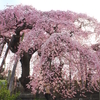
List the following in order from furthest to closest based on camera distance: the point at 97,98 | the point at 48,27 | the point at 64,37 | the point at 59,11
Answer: the point at 97,98 → the point at 59,11 → the point at 48,27 → the point at 64,37

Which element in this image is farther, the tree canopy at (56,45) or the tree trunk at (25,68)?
the tree trunk at (25,68)

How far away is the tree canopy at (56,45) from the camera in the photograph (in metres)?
5.25

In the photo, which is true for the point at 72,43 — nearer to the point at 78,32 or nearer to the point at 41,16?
the point at 78,32

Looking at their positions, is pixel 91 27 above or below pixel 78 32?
above

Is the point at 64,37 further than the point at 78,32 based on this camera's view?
No

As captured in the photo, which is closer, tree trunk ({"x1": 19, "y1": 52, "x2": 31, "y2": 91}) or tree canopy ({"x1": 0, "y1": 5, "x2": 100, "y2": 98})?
tree canopy ({"x1": 0, "y1": 5, "x2": 100, "y2": 98})

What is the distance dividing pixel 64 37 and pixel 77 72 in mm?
1289

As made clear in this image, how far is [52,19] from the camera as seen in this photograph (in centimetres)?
756

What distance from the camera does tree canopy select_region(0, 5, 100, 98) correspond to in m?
5.25

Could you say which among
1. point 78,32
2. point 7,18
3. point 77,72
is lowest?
point 77,72

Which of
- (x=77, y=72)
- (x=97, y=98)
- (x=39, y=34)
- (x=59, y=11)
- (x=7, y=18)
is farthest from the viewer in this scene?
(x=97, y=98)

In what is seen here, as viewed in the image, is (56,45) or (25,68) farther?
(25,68)

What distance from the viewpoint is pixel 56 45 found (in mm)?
5324

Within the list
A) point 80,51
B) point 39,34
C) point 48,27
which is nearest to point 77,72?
point 80,51
